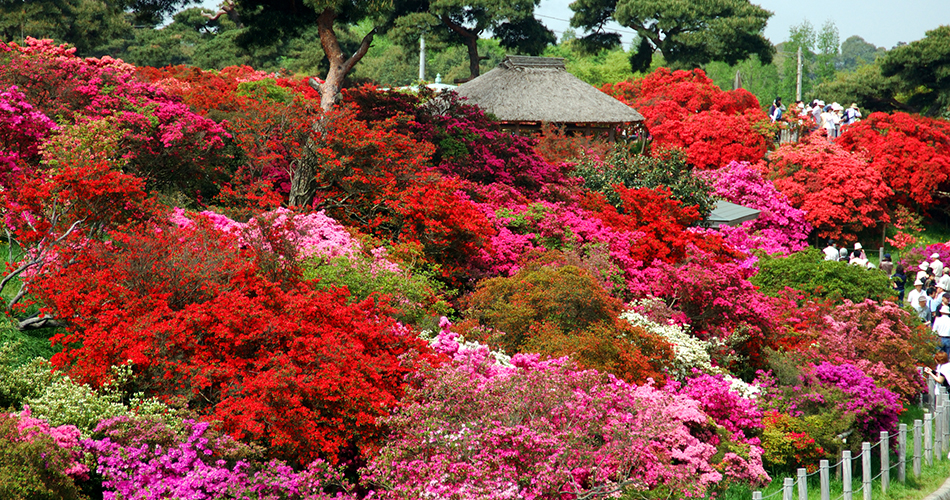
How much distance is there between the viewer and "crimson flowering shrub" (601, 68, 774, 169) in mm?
27953

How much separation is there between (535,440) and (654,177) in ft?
41.3

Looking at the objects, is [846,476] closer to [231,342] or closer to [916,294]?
[231,342]

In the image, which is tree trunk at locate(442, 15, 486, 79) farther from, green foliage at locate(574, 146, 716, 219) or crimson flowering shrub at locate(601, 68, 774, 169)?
green foliage at locate(574, 146, 716, 219)

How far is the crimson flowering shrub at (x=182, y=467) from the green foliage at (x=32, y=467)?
318mm

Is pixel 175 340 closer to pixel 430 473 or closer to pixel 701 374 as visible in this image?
pixel 430 473

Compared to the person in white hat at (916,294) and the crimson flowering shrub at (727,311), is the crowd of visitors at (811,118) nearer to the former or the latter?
the person in white hat at (916,294)

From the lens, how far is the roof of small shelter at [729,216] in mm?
19594

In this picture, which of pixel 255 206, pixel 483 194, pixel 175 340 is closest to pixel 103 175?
pixel 175 340

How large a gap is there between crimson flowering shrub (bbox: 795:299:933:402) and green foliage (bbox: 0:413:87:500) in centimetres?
1025

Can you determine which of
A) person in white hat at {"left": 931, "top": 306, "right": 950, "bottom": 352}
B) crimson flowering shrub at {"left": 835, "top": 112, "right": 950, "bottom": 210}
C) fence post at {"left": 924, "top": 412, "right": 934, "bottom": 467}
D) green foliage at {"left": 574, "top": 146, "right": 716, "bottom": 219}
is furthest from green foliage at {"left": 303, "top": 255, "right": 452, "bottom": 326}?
crimson flowering shrub at {"left": 835, "top": 112, "right": 950, "bottom": 210}

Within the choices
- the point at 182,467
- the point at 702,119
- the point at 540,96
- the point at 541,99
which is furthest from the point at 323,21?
the point at 702,119

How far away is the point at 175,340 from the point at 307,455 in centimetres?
178

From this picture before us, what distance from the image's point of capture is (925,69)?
124 feet

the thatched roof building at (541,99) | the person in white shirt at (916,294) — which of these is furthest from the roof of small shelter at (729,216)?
the thatched roof building at (541,99)
